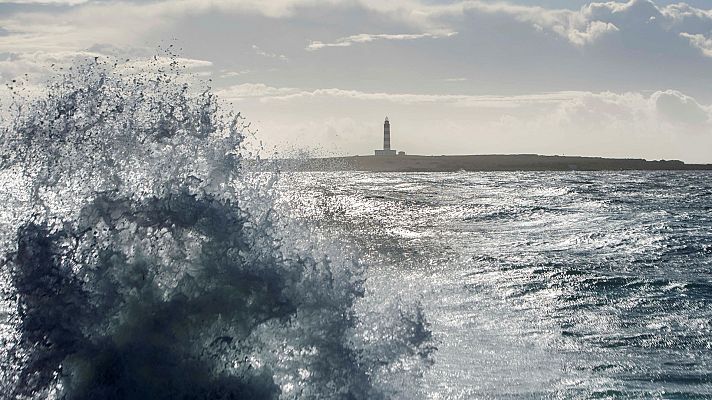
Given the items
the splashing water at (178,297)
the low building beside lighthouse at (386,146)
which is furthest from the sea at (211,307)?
the low building beside lighthouse at (386,146)

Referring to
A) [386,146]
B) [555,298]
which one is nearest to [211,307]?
[555,298]

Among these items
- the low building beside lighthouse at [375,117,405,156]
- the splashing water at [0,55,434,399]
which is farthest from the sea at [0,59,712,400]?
the low building beside lighthouse at [375,117,405,156]

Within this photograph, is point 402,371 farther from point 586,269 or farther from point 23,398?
point 586,269

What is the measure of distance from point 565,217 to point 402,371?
1823cm

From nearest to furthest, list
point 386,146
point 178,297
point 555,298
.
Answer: point 178,297, point 555,298, point 386,146

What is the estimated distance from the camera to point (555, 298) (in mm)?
11398

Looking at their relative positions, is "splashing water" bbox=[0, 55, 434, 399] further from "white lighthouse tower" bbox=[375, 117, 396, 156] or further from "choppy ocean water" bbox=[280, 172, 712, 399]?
"white lighthouse tower" bbox=[375, 117, 396, 156]

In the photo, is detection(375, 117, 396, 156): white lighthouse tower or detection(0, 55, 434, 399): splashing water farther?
detection(375, 117, 396, 156): white lighthouse tower

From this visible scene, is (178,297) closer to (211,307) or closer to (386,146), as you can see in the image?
(211,307)

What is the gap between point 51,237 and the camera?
21.1 feet

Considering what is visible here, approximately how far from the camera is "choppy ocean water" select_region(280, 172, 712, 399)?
294 inches

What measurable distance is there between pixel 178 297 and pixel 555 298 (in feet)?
22.2

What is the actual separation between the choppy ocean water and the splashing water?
879 millimetres

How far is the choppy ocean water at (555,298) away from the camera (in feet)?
24.5
